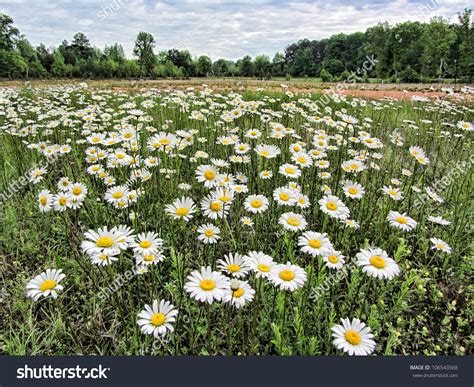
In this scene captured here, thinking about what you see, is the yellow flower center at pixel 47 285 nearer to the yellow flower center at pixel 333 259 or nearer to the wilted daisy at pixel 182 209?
the wilted daisy at pixel 182 209

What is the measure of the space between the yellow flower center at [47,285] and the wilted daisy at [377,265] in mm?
1769

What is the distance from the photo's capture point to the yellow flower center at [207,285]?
5.36 ft

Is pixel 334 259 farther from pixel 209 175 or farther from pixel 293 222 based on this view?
pixel 209 175

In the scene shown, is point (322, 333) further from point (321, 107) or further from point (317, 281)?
point (321, 107)

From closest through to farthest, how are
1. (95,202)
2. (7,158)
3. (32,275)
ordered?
(32,275) → (95,202) → (7,158)

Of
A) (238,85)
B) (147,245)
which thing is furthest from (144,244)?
(238,85)

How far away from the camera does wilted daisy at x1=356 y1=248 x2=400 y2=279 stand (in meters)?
1.74

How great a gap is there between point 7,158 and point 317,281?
15.5 ft

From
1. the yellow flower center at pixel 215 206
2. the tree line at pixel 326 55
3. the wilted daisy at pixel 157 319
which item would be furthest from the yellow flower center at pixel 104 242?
the tree line at pixel 326 55

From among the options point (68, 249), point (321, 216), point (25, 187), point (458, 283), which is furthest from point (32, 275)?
point (458, 283)

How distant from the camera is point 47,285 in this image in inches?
66.2

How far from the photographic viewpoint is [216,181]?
8.72 feet

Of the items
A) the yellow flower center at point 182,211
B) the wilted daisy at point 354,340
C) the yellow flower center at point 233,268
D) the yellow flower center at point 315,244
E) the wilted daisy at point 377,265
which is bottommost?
the wilted daisy at point 354,340

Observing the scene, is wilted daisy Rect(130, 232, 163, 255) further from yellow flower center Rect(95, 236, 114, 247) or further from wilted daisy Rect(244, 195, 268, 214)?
wilted daisy Rect(244, 195, 268, 214)
